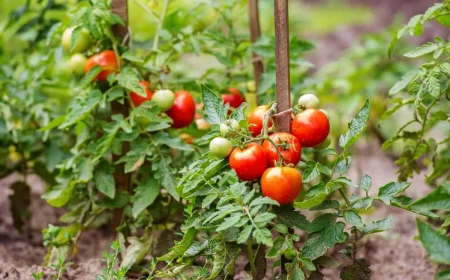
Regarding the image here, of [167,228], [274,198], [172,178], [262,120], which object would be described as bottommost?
[167,228]

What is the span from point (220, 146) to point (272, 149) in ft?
0.44

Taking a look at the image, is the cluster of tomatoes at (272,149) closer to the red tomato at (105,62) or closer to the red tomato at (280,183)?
the red tomato at (280,183)

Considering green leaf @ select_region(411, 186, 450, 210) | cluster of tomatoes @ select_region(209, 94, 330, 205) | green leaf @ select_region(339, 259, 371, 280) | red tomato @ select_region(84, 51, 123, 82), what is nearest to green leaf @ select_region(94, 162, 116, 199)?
red tomato @ select_region(84, 51, 123, 82)

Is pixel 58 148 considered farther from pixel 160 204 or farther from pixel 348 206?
pixel 348 206

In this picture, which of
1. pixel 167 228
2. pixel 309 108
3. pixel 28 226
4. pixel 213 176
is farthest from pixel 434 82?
pixel 28 226

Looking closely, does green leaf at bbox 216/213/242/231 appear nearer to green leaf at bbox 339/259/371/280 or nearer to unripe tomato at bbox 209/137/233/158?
unripe tomato at bbox 209/137/233/158

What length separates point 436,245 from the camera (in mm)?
1123

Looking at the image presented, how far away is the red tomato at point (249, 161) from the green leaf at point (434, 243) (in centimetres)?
41

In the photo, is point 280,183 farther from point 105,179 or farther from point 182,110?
point 105,179

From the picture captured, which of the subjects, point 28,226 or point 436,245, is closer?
point 436,245

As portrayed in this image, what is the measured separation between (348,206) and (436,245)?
0.30m

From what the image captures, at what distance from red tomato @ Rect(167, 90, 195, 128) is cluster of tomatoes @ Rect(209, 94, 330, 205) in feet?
1.23

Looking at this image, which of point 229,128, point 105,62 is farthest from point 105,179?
point 229,128

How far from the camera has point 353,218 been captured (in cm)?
135
